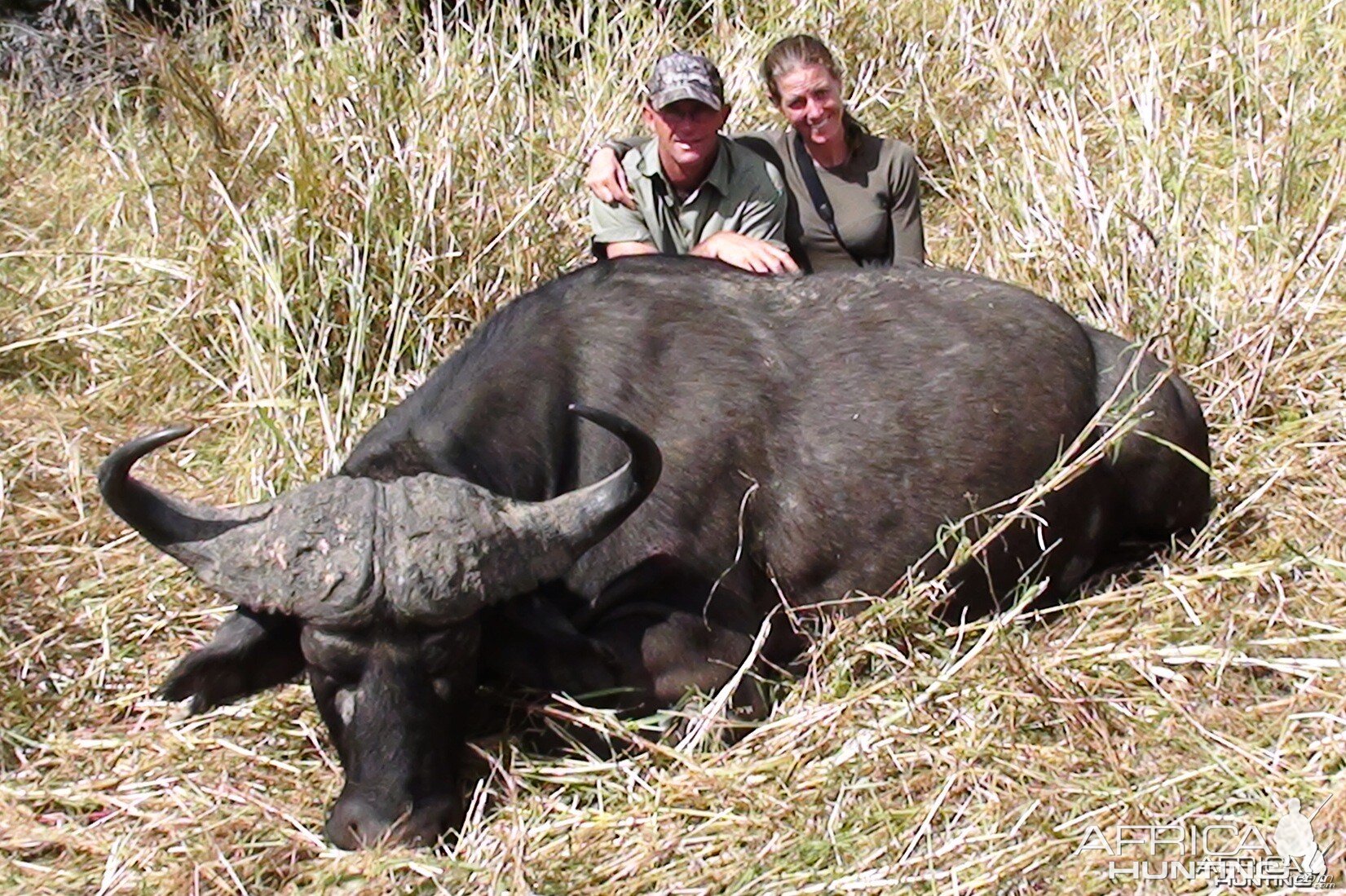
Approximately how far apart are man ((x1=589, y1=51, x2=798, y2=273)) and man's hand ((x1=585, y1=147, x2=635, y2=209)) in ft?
0.07

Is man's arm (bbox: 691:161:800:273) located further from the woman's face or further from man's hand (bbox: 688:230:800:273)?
the woman's face

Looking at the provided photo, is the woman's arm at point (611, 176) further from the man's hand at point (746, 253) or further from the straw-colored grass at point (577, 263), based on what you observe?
the man's hand at point (746, 253)

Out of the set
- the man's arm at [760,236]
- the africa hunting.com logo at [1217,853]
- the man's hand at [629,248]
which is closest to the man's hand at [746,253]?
the man's arm at [760,236]

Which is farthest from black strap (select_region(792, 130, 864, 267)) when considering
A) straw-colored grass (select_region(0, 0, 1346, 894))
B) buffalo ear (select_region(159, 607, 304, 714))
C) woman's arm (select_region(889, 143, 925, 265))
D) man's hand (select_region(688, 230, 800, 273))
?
buffalo ear (select_region(159, 607, 304, 714))

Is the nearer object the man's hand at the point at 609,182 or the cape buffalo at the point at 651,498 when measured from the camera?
the cape buffalo at the point at 651,498

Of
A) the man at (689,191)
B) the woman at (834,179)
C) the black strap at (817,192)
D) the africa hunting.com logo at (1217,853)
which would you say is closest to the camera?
the africa hunting.com logo at (1217,853)

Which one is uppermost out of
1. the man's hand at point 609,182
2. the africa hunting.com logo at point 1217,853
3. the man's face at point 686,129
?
the man's face at point 686,129

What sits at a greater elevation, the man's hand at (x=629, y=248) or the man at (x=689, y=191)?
the man at (x=689, y=191)

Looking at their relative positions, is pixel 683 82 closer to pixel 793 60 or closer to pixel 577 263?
pixel 793 60

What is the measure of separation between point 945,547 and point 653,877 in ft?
4.34

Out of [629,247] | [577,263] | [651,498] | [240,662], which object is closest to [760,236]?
[629,247]

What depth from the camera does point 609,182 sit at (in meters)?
4.96

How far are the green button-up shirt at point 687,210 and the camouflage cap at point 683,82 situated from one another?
0.29 m

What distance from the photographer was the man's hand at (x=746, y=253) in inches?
175
